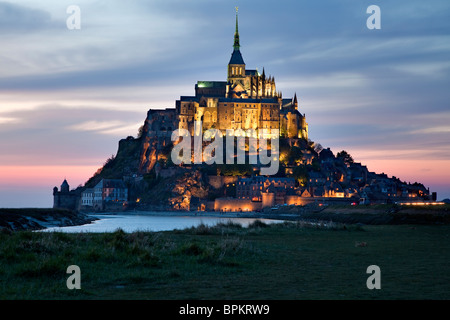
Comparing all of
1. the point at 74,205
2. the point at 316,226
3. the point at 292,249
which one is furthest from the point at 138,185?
the point at 292,249

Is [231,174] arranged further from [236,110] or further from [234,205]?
[236,110]

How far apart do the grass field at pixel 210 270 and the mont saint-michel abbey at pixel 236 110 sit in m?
142

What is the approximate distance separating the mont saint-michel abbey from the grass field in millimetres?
142389

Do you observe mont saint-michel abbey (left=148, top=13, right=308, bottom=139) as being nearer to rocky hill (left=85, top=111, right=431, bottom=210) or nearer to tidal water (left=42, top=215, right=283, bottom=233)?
rocky hill (left=85, top=111, right=431, bottom=210)

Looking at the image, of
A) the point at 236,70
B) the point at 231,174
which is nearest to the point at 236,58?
the point at 236,70

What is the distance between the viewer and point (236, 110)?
16938 centimetres

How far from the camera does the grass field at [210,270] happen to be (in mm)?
14320

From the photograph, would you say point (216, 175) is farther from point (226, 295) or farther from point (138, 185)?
point (226, 295)

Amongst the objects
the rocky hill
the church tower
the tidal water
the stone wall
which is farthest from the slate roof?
the tidal water

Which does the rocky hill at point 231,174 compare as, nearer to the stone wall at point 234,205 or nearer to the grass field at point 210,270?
the stone wall at point 234,205

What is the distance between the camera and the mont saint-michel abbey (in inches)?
6649

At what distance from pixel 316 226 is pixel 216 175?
11146 cm

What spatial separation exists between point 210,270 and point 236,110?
498 feet

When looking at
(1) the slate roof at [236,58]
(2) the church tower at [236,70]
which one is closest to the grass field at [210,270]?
(2) the church tower at [236,70]
